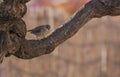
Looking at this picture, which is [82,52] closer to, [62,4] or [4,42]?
[62,4]

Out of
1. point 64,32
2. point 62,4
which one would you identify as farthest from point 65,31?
point 62,4

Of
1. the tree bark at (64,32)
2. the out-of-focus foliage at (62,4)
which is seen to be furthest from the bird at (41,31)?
the out-of-focus foliage at (62,4)

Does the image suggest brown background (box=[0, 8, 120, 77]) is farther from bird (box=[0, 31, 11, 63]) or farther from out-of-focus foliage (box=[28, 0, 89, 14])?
bird (box=[0, 31, 11, 63])

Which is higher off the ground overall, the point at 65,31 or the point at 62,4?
the point at 65,31

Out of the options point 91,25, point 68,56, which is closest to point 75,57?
point 68,56

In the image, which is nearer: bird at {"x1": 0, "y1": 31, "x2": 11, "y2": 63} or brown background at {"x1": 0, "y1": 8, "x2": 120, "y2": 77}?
bird at {"x1": 0, "y1": 31, "x2": 11, "y2": 63}

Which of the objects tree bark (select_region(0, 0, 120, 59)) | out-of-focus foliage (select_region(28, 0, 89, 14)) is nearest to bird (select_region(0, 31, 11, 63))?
tree bark (select_region(0, 0, 120, 59))
